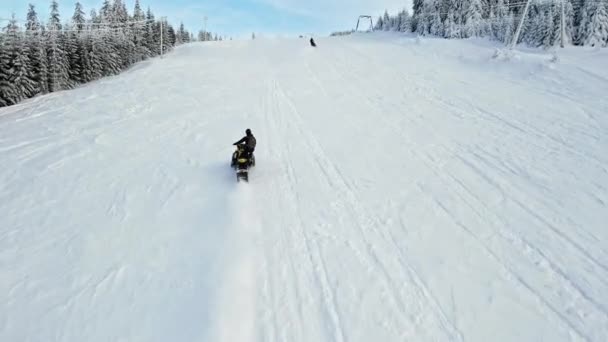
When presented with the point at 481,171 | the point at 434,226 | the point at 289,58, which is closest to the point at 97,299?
the point at 434,226

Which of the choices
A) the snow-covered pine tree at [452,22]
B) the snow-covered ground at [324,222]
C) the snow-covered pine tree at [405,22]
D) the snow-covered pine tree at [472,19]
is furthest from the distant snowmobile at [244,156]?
the snow-covered pine tree at [405,22]

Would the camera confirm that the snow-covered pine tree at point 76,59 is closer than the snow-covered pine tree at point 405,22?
Yes

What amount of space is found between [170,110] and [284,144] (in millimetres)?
8422

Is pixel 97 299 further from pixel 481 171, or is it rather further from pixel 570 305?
pixel 481 171

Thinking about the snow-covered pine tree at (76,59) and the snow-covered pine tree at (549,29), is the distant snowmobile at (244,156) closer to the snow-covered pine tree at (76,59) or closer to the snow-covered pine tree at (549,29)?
the snow-covered pine tree at (549,29)

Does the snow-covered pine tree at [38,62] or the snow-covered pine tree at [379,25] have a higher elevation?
the snow-covered pine tree at [379,25]

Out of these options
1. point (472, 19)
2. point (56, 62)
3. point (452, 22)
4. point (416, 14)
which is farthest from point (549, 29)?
point (56, 62)

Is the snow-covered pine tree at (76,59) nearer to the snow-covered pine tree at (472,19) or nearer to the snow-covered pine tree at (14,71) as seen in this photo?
the snow-covered pine tree at (14,71)

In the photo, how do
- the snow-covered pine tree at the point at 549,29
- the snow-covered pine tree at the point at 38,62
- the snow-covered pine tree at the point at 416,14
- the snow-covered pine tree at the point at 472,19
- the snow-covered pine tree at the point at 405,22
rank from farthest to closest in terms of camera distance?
the snow-covered pine tree at the point at 405,22, the snow-covered pine tree at the point at 416,14, the snow-covered pine tree at the point at 472,19, the snow-covered pine tree at the point at 38,62, the snow-covered pine tree at the point at 549,29

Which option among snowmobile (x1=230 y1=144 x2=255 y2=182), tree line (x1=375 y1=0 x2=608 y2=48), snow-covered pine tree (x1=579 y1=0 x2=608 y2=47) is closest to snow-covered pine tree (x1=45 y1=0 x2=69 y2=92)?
snowmobile (x1=230 y1=144 x2=255 y2=182)

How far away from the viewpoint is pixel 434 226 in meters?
8.08

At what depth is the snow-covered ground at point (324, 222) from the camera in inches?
237

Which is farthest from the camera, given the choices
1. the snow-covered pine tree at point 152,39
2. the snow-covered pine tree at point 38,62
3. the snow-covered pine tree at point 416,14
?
the snow-covered pine tree at point 416,14

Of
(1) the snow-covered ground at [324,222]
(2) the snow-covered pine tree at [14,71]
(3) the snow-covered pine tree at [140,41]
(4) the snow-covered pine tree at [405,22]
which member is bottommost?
(1) the snow-covered ground at [324,222]
